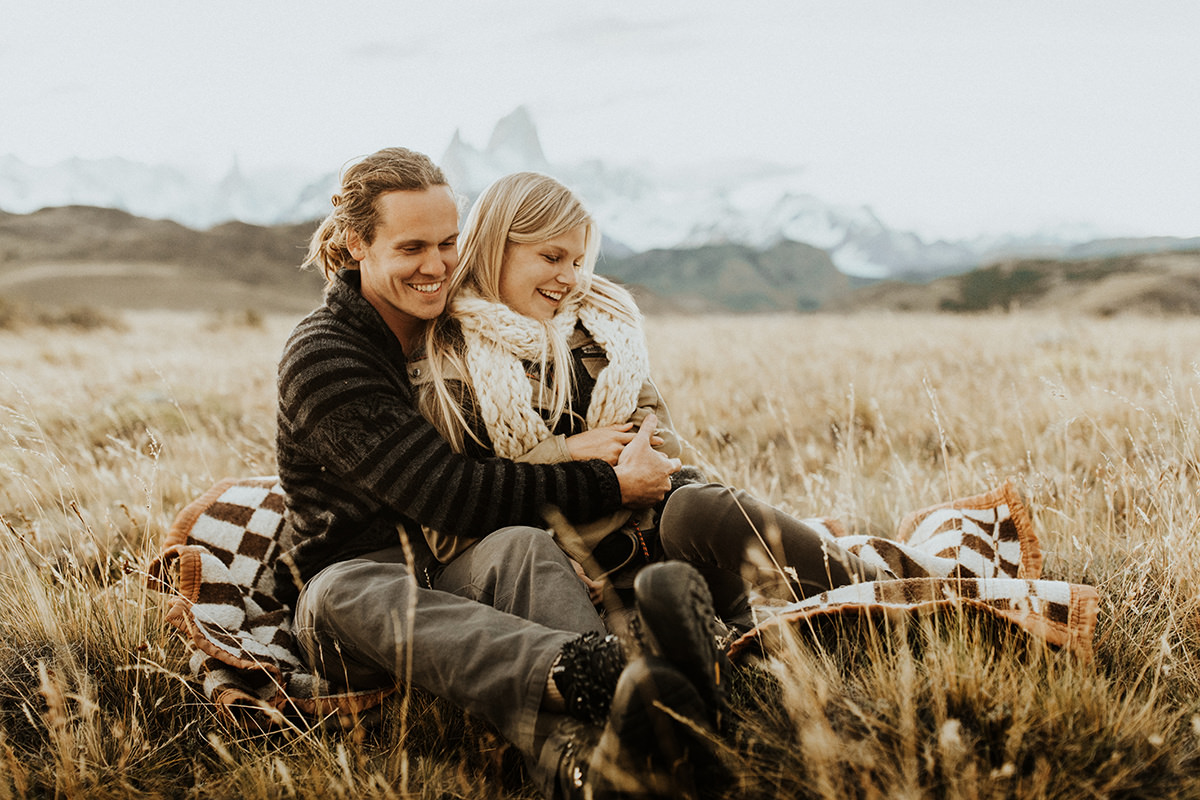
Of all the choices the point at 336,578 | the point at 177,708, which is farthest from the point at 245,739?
the point at 336,578

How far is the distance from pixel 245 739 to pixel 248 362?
26.4 feet

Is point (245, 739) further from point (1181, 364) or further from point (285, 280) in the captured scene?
point (285, 280)

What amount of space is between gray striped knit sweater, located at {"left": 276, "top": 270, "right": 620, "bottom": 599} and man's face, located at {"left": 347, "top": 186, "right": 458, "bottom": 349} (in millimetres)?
108

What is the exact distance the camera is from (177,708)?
7.69 ft

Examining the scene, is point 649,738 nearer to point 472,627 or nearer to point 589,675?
point 589,675

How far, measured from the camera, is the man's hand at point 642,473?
2648 mm

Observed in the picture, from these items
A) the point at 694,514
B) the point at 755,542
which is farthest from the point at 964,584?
the point at 694,514

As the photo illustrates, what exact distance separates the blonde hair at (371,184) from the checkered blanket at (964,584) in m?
2.01

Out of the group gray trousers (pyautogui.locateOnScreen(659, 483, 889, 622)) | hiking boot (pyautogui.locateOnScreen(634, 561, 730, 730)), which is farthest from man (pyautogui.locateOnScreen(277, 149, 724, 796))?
gray trousers (pyautogui.locateOnScreen(659, 483, 889, 622))

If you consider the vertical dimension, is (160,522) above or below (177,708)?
above

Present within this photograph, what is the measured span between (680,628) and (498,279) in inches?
74.3

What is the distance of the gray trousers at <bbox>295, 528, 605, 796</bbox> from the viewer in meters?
1.90

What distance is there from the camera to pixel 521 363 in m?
2.85

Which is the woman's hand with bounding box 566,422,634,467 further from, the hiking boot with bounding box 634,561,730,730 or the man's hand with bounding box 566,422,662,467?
the hiking boot with bounding box 634,561,730,730
